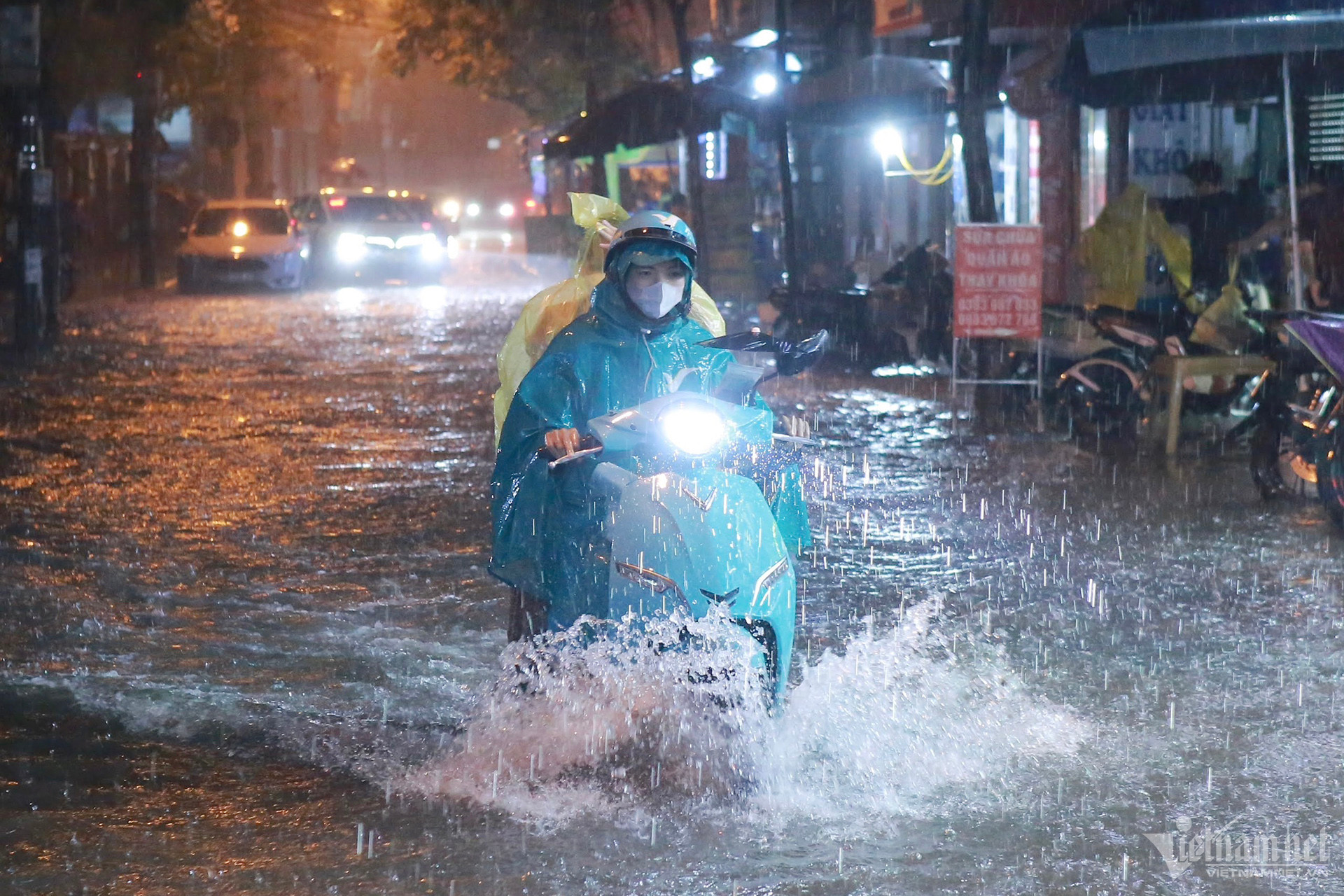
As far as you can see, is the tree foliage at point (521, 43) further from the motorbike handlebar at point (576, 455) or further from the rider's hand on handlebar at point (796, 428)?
the motorbike handlebar at point (576, 455)

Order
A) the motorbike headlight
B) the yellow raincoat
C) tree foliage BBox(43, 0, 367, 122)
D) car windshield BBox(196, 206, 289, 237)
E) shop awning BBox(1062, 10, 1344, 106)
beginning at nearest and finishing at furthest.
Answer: the motorbike headlight < shop awning BBox(1062, 10, 1344, 106) < the yellow raincoat < tree foliage BBox(43, 0, 367, 122) < car windshield BBox(196, 206, 289, 237)

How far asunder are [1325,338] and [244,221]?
2544cm

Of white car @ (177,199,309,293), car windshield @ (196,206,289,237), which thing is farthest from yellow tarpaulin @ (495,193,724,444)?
car windshield @ (196,206,289,237)

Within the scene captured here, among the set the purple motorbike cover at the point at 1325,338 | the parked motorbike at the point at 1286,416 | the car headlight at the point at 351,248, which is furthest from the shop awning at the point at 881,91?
the car headlight at the point at 351,248

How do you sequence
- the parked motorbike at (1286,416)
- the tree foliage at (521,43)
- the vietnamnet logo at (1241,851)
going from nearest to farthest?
the vietnamnet logo at (1241,851) → the parked motorbike at (1286,416) → the tree foliage at (521,43)

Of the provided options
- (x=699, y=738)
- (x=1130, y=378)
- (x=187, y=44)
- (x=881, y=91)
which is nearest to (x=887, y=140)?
(x=881, y=91)

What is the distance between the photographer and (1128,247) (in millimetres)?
12031

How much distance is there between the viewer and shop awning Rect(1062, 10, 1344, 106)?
1106cm

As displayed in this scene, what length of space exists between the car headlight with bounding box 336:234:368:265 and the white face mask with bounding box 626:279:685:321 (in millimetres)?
28234

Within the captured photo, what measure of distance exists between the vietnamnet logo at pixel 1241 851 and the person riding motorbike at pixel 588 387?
1.42 metres

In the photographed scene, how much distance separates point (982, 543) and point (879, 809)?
3.94 metres

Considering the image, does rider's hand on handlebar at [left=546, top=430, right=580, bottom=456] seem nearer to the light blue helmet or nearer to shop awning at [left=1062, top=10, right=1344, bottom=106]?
the light blue helmet

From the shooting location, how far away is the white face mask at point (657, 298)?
482cm

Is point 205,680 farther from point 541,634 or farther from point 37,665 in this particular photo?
point 541,634
